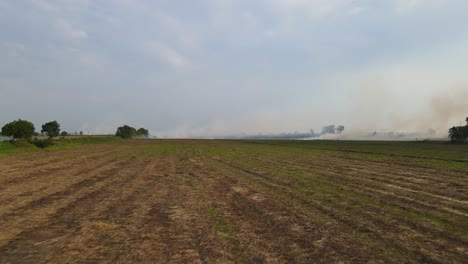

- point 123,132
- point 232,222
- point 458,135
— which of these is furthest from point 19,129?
point 458,135

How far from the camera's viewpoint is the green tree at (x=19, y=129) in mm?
85250

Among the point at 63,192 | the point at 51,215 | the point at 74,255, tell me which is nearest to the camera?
the point at 74,255

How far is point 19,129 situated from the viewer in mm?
85250

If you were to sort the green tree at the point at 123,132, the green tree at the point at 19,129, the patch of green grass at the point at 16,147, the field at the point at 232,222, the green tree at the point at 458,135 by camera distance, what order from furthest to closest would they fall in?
the green tree at the point at 123,132 < the green tree at the point at 458,135 < the green tree at the point at 19,129 < the patch of green grass at the point at 16,147 < the field at the point at 232,222

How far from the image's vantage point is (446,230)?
10.2 m

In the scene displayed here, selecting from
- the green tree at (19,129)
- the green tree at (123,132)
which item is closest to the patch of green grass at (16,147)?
the green tree at (19,129)

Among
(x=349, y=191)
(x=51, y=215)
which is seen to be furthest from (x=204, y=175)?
(x=51, y=215)

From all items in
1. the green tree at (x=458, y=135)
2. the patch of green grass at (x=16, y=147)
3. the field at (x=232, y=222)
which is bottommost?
the field at (x=232, y=222)

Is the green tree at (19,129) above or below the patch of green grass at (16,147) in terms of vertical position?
above

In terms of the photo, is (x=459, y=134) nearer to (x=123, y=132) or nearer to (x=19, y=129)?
(x=19, y=129)

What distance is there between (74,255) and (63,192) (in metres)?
10.4

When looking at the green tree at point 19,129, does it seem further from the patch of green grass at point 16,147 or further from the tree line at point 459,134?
the tree line at point 459,134

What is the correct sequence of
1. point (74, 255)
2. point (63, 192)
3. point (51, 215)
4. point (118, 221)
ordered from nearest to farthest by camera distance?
1. point (74, 255)
2. point (118, 221)
3. point (51, 215)
4. point (63, 192)

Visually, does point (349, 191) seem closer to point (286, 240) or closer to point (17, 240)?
point (286, 240)
